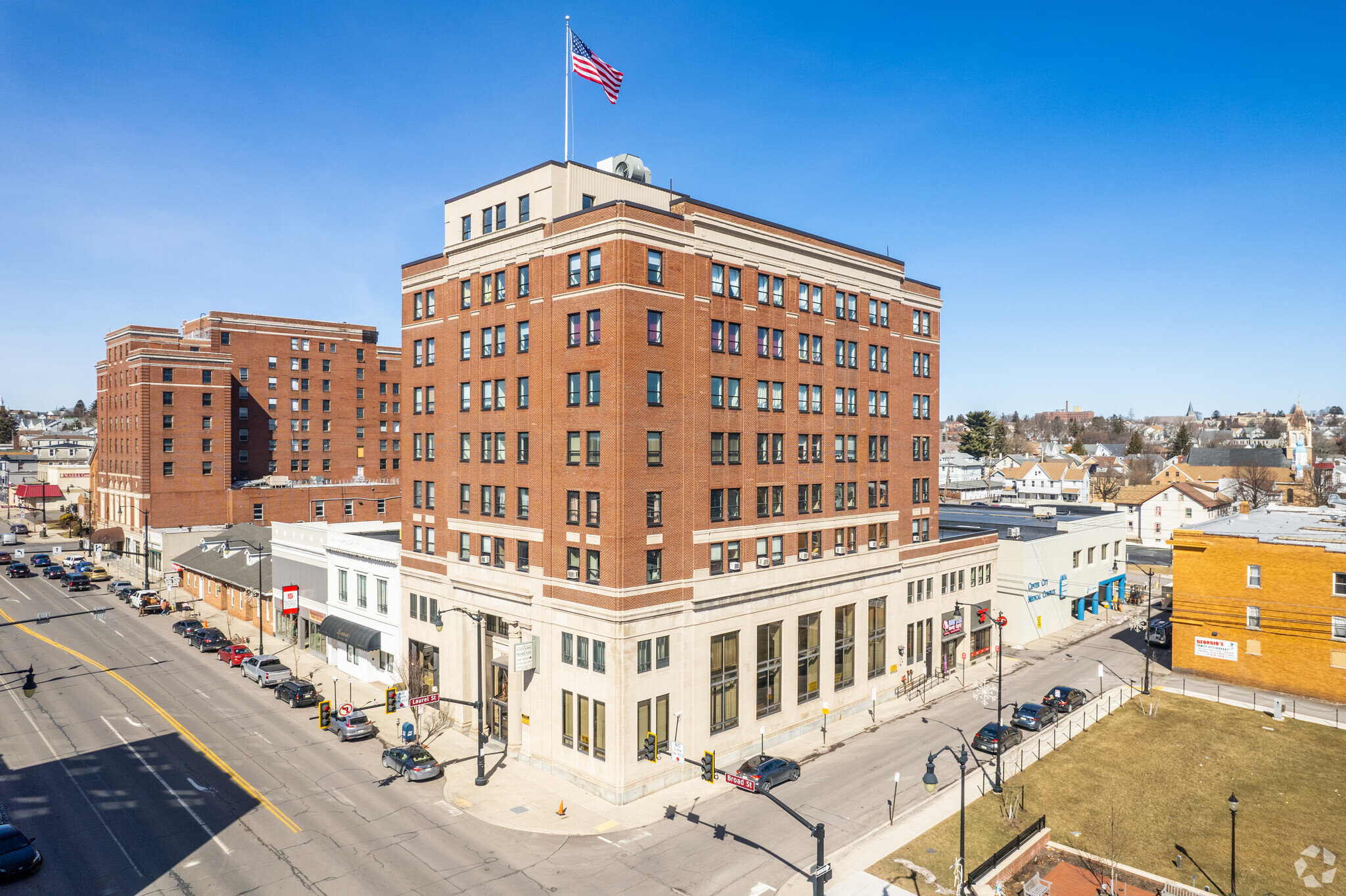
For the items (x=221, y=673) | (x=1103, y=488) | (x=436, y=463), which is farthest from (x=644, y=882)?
(x=1103, y=488)

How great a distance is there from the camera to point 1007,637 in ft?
219

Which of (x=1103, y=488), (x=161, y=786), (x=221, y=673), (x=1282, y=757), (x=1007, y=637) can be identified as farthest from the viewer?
(x=1103, y=488)

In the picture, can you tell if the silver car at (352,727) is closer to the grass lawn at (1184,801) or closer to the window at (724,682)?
the window at (724,682)

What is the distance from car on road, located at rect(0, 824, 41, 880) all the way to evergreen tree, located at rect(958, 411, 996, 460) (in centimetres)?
13799

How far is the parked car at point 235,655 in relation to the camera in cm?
5884

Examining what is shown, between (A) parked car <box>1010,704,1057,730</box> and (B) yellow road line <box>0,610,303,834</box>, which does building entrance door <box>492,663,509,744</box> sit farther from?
(A) parked car <box>1010,704,1057,730</box>

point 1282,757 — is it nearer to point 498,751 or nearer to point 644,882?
point 644,882

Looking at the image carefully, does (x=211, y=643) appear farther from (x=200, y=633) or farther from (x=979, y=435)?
(x=979, y=435)

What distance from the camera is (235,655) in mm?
59094

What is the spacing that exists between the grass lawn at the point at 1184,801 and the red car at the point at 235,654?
50.2 meters

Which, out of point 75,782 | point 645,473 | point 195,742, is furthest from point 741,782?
point 75,782

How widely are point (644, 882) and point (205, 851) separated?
59.5 feet

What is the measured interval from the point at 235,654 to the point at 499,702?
28.4 meters

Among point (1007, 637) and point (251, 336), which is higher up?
point (251, 336)
